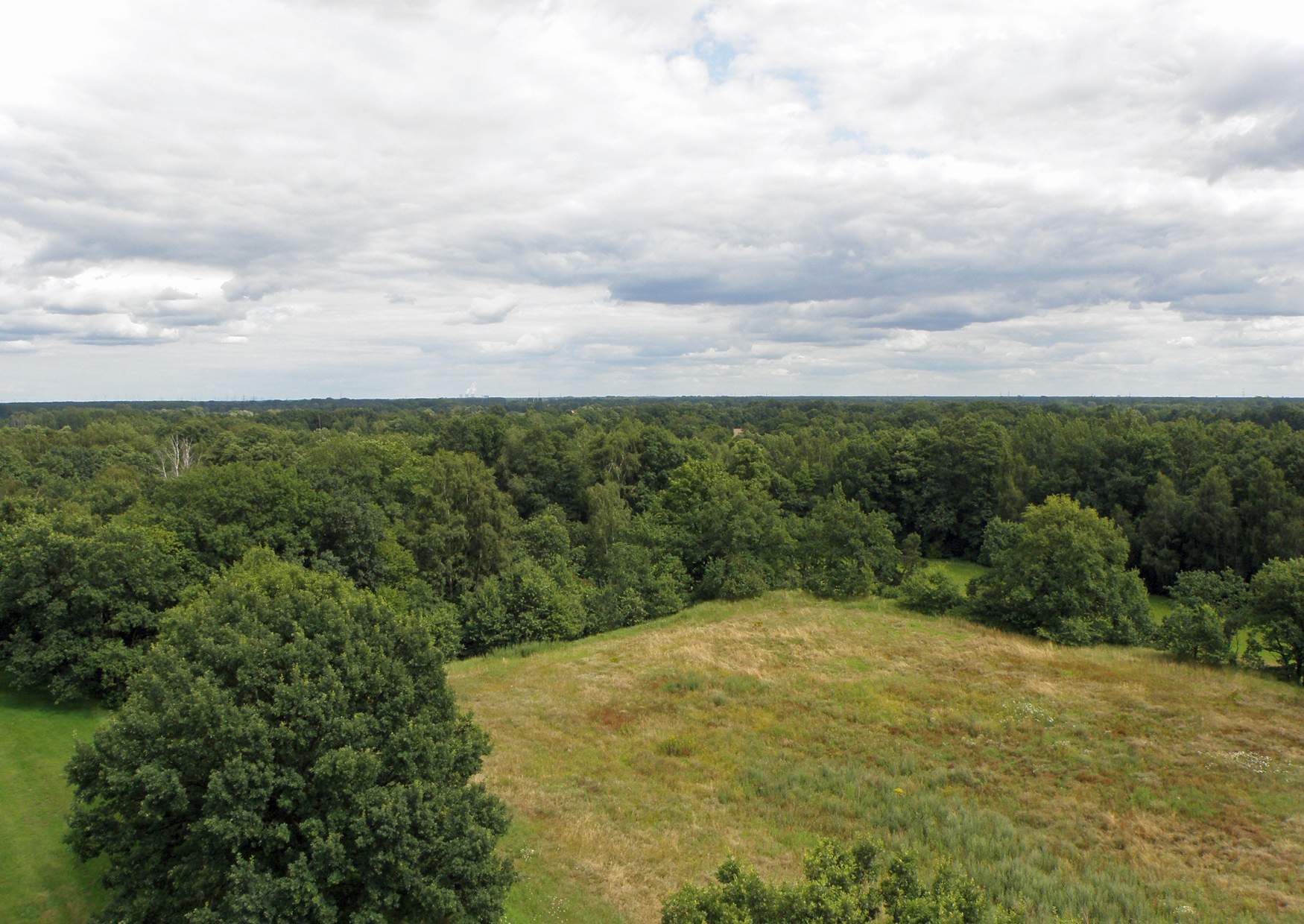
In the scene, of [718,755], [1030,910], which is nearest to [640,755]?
[718,755]

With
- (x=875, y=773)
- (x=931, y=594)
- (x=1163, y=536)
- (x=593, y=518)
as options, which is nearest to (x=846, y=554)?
(x=931, y=594)

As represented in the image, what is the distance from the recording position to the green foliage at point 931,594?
36562 mm

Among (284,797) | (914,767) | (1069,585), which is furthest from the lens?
(1069,585)

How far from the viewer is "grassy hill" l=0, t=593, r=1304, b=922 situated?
1369cm

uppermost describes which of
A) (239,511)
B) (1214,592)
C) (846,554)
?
(239,511)

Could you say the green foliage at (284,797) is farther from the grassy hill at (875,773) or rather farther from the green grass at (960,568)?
the green grass at (960,568)

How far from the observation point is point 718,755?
20156mm

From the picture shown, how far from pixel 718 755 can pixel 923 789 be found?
220 inches

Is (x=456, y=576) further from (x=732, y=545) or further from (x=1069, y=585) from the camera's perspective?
(x=1069, y=585)

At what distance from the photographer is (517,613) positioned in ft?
110

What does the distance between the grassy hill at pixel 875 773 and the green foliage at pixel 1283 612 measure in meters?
1.99

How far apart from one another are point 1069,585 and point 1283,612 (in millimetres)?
7943

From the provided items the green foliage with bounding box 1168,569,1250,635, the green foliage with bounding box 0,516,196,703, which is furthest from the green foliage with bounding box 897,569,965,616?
the green foliage with bounding box 0,516,196,703

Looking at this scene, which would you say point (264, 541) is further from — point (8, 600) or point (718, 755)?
point (718, 755)
